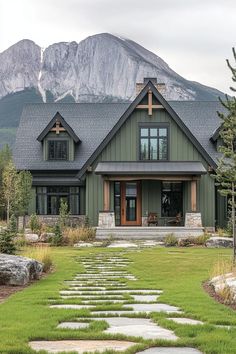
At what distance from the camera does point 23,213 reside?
33.5 meters

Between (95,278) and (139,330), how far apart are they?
→ 21.2ft

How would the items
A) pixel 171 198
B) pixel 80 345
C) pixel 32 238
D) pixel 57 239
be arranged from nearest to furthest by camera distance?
1. pixel 80 345
2. pixel 57 239
3. pixel 32 238
4. pixel 171 198

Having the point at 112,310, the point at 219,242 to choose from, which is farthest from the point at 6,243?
the point at 219,242

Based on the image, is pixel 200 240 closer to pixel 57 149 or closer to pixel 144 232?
pixel 144 232

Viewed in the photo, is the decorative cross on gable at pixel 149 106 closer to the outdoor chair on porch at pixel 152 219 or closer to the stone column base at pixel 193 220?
the outdoor chair on porch at pixel 152 219

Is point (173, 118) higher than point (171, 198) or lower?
higher

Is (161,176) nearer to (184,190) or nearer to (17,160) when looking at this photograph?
(184,190)

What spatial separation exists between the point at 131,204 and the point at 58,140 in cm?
613

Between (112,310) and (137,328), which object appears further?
(112,310)

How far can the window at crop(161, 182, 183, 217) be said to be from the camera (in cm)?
3384

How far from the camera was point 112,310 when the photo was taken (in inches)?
386

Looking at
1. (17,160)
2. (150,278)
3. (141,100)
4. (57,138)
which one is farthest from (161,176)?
(150,278)

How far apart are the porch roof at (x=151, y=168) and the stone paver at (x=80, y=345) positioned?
79.5ft

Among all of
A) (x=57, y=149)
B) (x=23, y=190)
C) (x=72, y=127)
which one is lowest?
(x=23, y=190)
